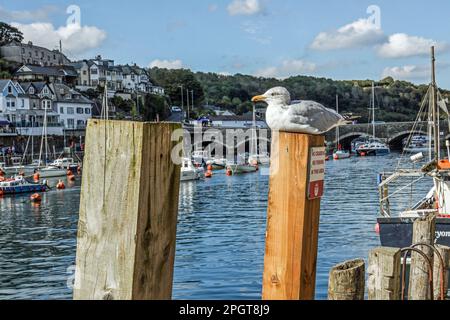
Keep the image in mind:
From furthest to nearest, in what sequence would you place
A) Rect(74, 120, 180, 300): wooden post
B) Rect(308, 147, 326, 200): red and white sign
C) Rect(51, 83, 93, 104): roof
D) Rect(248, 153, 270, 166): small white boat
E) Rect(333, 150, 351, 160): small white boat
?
Rect(51, 83, 93, 104): roof → Rect(333, 150, 351, 160): small white boat → Rect(248, 153, 270, 166): small white boat → Rect(308, 147, 326, 200): red and white sign → Rect(74, 120, 180, 300): wooden post

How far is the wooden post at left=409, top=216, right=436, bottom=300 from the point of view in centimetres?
732

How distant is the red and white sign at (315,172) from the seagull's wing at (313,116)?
0.39 m

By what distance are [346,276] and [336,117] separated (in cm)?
115

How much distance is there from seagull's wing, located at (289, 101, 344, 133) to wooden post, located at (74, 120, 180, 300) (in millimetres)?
1410

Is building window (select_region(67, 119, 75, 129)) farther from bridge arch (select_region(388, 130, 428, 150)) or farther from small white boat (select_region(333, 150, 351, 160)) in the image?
bridge arch (select_region(388, 130, 428, 150))

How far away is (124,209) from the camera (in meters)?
2.35

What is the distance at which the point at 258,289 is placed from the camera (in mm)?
15852

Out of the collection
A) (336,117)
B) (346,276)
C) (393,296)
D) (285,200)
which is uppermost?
(336,117)

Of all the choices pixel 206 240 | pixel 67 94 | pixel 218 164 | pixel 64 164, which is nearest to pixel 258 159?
pixel 218 164

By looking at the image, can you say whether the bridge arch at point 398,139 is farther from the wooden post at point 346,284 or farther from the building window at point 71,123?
→ the wooden post at point 346,284

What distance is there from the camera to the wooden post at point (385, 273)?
14.4ft

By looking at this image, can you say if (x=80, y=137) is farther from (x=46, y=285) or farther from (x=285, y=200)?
(x=285, y=200)

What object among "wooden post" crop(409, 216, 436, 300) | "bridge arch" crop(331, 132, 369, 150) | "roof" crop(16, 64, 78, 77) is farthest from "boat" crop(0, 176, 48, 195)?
"bridge arch" crop(331, 132, 369, 150)
